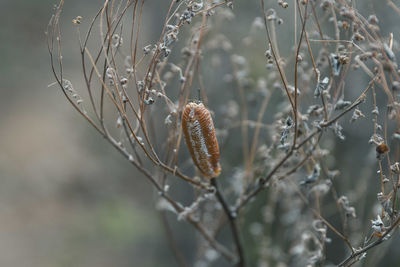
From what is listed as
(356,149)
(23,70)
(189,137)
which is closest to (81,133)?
(23,70)

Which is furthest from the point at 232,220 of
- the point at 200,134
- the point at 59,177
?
the point at 59,177

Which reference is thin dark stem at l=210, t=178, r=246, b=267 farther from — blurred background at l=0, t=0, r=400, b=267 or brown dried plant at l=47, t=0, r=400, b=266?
blurred background at l=0, t=0, r=400, b=267

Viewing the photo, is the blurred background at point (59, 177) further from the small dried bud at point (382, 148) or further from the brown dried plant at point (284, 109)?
the small dried bud at point (382, 148)

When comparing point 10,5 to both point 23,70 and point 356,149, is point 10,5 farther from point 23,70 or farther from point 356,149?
point 356,149

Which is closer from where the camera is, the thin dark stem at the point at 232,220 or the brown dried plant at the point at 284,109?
the brown dried plant at the point at 284,109

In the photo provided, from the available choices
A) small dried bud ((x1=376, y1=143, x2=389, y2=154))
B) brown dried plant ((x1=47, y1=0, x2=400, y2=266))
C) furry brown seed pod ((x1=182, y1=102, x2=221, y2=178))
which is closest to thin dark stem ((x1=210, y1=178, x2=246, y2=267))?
brown dried plant ((x1=47, y1=0, x2=400, y2=266))

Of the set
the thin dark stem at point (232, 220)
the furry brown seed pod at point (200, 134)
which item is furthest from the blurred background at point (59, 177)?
the furry brown seed pod at point (200, 134)
